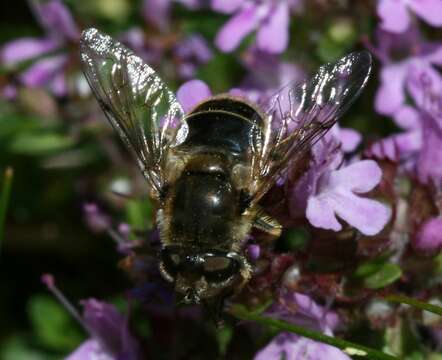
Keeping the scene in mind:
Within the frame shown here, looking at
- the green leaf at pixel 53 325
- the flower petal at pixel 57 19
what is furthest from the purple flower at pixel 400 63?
the green leaf at pixel 53 325

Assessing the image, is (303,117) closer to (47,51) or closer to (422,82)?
(422,82)

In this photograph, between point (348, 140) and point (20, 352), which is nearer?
point (348, 140)

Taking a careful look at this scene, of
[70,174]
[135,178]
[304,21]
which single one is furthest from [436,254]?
[70,174]

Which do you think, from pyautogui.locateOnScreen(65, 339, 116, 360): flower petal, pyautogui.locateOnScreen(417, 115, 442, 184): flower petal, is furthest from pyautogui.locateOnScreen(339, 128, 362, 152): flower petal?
pyautogui.locateOnScreen(65, 339, 116, 360): flower petal

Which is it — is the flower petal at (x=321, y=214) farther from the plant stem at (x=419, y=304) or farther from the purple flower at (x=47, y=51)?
the purple flower at (x=47, y=51)

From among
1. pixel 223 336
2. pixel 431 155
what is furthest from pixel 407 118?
pixel 223 336

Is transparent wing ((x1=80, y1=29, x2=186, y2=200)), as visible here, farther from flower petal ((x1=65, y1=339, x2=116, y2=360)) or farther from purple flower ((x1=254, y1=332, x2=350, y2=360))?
flower petal ((x1=65, y1=339, x2=116, y2=360))
